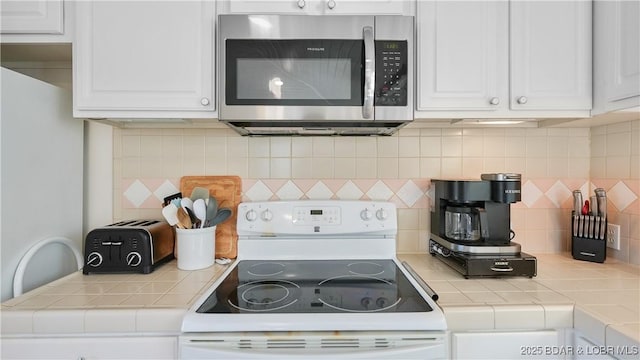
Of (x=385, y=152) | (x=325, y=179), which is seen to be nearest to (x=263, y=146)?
(x=325, y=179)

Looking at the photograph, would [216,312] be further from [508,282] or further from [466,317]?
[508,282]

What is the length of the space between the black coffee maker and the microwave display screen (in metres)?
0.61

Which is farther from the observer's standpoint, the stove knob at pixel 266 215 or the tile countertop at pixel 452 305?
the stove knob at pixel 266 215

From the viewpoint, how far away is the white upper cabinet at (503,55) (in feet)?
3.99

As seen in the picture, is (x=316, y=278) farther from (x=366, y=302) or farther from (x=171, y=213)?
(x=171, y=213)

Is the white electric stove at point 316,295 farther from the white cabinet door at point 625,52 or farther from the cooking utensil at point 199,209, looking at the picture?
the white cabinet door at point 625,52

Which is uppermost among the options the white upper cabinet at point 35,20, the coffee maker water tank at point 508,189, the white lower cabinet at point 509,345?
the white upper cabinet at point 35,20

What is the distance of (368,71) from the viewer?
115 cm

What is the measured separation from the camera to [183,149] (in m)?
1.53

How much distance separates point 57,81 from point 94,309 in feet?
3.80

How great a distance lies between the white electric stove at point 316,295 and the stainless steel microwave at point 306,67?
16.9 inches

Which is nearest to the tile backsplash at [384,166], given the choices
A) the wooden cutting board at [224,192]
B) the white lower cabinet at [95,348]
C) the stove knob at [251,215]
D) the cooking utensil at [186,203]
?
the wooden cutting board at [224,192]

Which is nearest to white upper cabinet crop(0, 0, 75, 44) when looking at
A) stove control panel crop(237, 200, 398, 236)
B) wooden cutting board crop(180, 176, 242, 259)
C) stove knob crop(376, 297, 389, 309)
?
wooden cutting board crop(180, 176, 242, 259)

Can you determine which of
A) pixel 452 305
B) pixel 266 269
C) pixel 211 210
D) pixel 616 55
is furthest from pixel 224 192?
pixel 616 55
